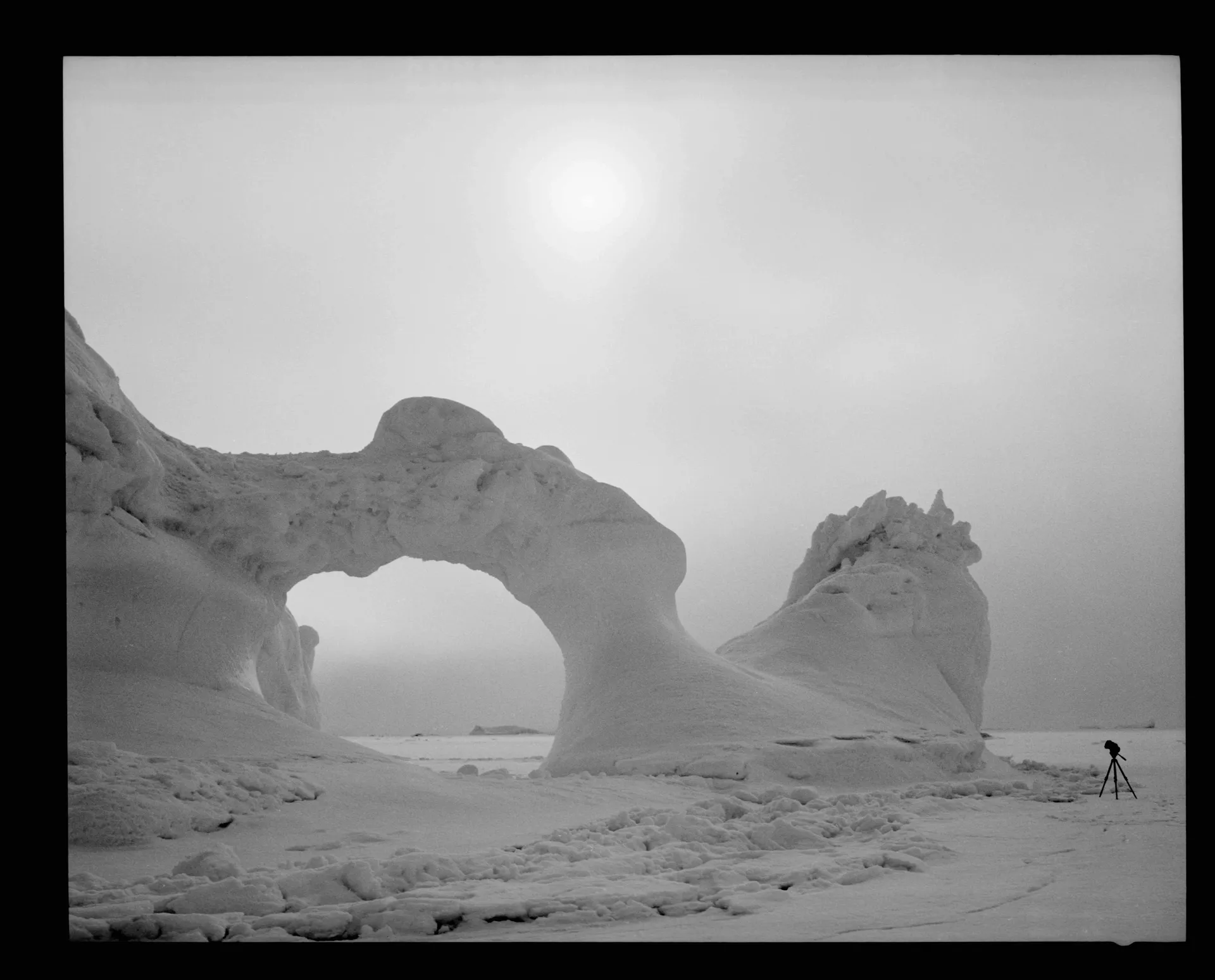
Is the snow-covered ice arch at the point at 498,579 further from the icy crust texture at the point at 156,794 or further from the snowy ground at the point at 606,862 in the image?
the snowy ground at the point at 606,862

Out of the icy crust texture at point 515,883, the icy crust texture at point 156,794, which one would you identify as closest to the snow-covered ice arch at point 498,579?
the icy crust texture at point 156,794

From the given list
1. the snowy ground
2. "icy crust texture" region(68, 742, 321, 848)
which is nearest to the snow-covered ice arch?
"icy crust texture" region(68, 742, 321, 848)

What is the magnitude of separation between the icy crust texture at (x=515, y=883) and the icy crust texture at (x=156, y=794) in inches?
33.9

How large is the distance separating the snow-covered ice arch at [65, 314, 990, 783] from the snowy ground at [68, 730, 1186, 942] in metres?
1.25

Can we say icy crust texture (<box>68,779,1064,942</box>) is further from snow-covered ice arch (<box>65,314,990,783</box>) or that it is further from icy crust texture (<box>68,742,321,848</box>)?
snow-covered ice arch (<box>65,314,990,783</box>)

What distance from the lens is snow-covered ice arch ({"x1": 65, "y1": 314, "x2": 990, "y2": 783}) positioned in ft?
26.6

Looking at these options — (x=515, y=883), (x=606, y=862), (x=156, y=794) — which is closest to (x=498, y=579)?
(x=156, y=794)

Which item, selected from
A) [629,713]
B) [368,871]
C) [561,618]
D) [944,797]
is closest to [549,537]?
[561,618]

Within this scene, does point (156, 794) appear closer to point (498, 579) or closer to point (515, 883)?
point (515, 883)

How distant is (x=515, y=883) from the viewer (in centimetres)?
444

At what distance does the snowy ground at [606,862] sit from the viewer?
379cm

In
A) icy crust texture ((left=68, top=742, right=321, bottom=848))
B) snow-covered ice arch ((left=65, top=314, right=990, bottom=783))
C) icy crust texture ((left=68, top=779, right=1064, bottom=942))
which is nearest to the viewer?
icy crust texture ((left=68, top=779, right=1064, bottom=942))

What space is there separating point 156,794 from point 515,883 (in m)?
2.66
